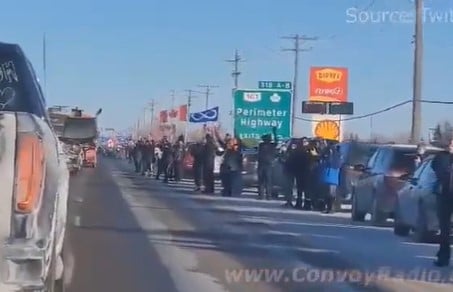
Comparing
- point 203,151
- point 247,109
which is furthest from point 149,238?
point 247,109

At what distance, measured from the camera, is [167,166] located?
45.2 metres

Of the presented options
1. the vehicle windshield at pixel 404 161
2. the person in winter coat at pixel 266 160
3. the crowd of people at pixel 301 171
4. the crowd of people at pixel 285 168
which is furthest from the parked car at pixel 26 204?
the person in winter coat at pixel 266 160

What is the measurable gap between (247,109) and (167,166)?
374cm

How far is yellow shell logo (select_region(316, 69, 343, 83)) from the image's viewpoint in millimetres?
63594

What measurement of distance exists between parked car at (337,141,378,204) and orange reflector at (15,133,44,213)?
63.0ft

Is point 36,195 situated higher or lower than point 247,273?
higher

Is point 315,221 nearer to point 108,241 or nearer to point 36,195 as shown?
point 108,241

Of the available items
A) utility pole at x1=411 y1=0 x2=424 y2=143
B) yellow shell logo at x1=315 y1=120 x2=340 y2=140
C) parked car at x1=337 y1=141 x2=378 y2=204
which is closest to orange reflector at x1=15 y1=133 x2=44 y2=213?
parked car at x1=337 y1=141 x2=378 y2=204

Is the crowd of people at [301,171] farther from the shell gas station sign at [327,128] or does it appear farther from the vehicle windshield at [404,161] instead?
the shell gas station sign at [327,128]

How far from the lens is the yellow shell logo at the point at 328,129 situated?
50.6 m

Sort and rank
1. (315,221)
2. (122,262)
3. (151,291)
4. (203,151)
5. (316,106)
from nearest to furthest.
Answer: (151,291), (122,262), (315,221), (203,151), (316,106)

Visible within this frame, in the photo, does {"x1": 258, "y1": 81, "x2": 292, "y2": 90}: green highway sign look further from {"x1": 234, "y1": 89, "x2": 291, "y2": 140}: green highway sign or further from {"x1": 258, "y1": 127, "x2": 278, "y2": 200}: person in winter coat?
{"x1": 258, "y1": 127, "x2": 278, "y2": 200}: person in winter coat

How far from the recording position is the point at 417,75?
37.8 metres

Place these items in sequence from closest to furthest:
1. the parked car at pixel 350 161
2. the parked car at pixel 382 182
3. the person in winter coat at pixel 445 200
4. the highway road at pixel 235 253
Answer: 1. the highway road at pixel 235 253
2. the person in winter coat at pixel 445 200
3. the parked car at pixel 382 182
4. the parked car at pixel 350 161
